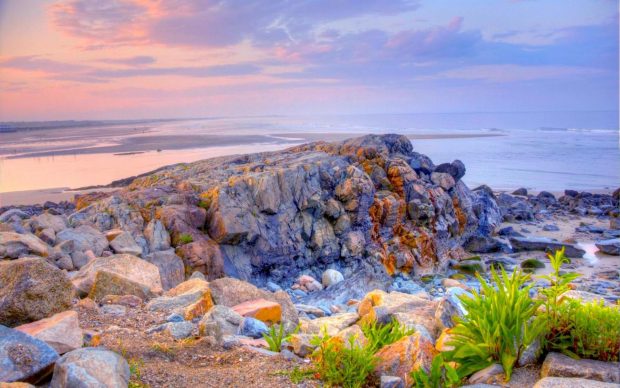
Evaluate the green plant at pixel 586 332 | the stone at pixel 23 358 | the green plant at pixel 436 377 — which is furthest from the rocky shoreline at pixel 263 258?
the green plant at pixel 586 332

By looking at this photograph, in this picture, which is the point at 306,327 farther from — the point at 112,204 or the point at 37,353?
the point at 112,204

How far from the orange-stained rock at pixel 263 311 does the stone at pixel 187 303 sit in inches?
17.6

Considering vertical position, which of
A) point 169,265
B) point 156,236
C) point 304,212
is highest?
point 304,212

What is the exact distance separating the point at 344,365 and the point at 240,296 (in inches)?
139

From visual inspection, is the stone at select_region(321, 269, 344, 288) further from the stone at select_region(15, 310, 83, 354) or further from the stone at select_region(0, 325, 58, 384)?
the stone at select_region(0, 325, 58, 384)

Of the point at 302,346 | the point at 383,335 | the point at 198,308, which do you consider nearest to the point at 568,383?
→ the point at 383,335

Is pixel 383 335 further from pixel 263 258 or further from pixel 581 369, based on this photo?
pixel 263 258

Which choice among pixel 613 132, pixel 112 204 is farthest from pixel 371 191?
pixel 613 132

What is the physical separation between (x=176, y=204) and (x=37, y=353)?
11.6m

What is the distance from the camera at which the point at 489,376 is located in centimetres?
476

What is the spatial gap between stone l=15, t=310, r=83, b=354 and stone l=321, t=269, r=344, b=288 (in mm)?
11542

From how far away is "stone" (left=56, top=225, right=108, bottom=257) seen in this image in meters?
11.5

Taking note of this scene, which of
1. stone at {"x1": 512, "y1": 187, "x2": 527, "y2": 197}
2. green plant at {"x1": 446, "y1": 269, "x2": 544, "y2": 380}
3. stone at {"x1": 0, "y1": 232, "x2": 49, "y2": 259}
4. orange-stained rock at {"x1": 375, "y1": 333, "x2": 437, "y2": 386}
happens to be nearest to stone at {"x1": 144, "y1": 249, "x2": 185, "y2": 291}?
stone at {"x1": 0, "y1": 232, "x2": 49, "y2": 259}

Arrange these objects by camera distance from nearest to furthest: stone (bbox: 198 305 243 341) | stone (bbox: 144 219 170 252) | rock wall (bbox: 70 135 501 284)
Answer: stone (bbox: 198 305 243 341)
stone (bbox: 144 219 170 252)
rock wall (bbox: 70 135 501 284)
